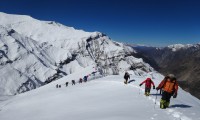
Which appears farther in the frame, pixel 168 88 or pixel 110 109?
pixel 110 109

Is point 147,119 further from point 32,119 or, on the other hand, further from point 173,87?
point 32,119

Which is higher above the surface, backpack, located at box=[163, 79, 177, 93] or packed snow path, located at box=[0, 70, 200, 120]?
backpack, located at box=[163, 79, 177, 93]

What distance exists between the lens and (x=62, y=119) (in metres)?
18.7

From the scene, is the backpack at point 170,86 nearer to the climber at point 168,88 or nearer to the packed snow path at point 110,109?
the climber at point 168,88

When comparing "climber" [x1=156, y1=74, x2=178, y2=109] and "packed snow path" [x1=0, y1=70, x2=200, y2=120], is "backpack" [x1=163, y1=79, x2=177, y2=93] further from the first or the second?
"packed snow path" [x1=0, y1=70, x2=200, y2=120]

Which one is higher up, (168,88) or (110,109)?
(168,88)

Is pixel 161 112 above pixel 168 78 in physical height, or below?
below

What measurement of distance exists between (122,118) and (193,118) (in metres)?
3.37

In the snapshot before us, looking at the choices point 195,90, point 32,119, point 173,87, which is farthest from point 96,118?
point 195,90

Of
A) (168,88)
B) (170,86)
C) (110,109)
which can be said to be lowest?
(110,109)

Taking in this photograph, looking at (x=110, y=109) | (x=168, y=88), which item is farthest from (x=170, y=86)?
(x=110, y=109)

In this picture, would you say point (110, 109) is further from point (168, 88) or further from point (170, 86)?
point (170, 86)

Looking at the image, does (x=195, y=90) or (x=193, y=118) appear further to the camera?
(x=195, y=90)

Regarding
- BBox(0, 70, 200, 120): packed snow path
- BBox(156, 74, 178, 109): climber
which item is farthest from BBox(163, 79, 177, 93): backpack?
BBox(0, 70, 200, 120): packed snow path
